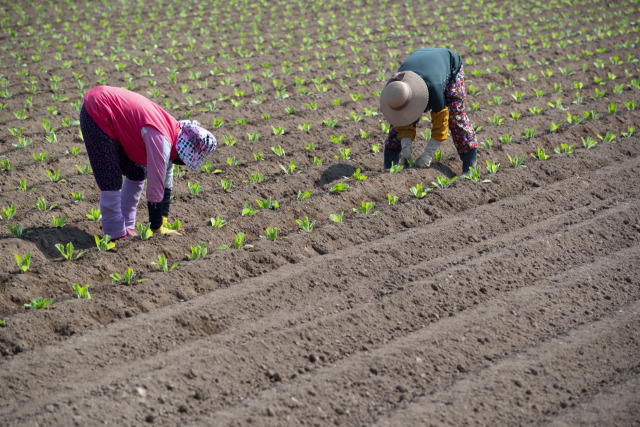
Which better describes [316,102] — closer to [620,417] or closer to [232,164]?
[232,164]

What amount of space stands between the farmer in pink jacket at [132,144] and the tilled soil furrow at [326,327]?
3.98ft

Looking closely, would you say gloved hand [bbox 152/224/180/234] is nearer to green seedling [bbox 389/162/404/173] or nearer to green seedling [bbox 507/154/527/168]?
green seedling [bbox 389/162/404/173]

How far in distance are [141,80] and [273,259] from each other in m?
5.93

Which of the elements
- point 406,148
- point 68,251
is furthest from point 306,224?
point 68,251

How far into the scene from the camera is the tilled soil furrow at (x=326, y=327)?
3.29 meters

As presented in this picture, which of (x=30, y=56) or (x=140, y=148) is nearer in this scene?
(x=140, y=148)

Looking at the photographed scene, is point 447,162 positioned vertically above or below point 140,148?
below

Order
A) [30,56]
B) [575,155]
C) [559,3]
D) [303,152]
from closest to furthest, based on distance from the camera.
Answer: [575,155] < [303,152] < [30,56] < [559,3]

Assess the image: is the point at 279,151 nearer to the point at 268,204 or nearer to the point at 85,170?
the point at 268,204

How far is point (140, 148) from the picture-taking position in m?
4.46

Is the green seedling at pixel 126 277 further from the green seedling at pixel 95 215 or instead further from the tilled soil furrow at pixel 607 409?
the tilled soil furrow at pixel 607 409

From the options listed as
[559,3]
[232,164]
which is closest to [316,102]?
[232,164]

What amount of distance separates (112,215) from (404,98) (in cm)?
251

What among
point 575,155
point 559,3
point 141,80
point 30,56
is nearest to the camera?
point 575,155
